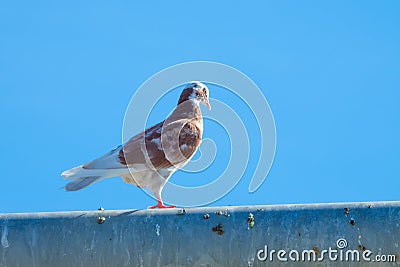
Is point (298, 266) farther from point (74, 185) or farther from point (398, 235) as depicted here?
point (74, 185)

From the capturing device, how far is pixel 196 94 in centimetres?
898

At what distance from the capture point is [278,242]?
316 cm

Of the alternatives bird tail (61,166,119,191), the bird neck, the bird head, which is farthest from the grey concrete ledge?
the bird head

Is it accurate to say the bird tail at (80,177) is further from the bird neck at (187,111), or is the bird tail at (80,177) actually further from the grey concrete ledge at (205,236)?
the grey concrete ledge at (205,236)

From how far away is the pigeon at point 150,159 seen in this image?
24.2 ft

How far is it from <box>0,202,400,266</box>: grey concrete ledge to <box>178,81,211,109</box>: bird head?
18.5 ft

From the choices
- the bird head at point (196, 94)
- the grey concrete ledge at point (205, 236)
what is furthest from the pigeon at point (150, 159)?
the grey concrete ledge at point (205, 236)

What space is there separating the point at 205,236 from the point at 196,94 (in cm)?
584

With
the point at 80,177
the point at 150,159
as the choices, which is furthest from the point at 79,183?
the point at 150,159

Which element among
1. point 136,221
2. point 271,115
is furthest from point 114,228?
point 271,115

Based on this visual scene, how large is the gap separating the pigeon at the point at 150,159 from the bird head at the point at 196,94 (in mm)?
502

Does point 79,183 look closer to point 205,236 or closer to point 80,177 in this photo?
point 80,177

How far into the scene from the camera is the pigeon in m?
7.39

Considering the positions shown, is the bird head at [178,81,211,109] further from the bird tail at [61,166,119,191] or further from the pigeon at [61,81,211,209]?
the bird tail at [61,166,119,191]
